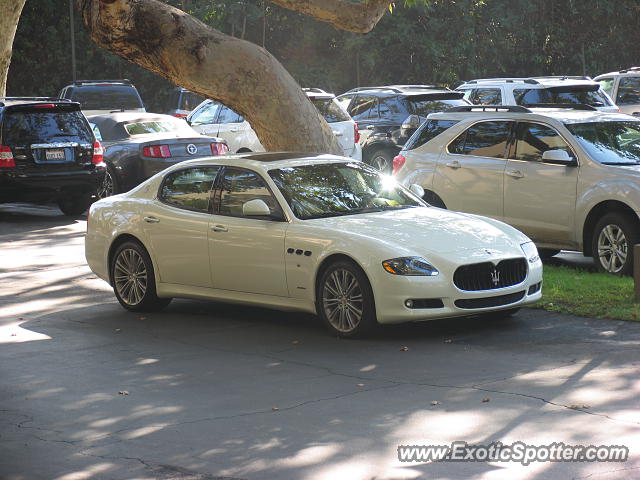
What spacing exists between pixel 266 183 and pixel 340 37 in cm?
3513

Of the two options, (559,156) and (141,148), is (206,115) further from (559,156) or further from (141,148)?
(559,156)

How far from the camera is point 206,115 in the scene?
84.1 ft

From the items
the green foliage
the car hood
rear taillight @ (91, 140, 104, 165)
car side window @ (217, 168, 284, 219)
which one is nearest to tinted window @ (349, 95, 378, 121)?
rear taillight @ (91, 140, 104, 165)

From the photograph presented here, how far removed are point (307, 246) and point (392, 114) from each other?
1502 cm

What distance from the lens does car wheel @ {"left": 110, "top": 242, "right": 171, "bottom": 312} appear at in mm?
A: 11852

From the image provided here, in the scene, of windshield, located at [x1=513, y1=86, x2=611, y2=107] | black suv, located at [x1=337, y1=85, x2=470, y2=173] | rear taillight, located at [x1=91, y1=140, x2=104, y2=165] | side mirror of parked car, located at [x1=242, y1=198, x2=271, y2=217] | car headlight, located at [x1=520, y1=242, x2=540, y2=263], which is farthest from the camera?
black suv, located at [x1=337, y1=85, x2=470, y2=173]

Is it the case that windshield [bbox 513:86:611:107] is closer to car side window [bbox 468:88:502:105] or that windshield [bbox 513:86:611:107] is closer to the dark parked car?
car side window [bbox 468:88:502:105]

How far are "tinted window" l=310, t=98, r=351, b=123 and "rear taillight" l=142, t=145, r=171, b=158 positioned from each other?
3.46m

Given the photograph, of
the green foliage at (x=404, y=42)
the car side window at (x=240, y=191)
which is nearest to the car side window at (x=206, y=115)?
the car side window at (x=240, y=191)

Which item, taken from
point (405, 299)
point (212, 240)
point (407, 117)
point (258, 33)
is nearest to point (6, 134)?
point (407, 117)

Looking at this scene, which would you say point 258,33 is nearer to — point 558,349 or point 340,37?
point 340,37

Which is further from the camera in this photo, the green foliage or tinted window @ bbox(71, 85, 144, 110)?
the green foliage

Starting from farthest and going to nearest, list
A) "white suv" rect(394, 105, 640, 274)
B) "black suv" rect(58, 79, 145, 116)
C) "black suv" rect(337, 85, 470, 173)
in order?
"black suv" rect(58, 79, 145, 116) → "black suv" rect(337, 85, 470, 173) → "white suv" rect(394, 105, 640, 274)

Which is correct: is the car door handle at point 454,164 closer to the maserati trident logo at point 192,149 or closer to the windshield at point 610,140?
the windshield at point 610,140
